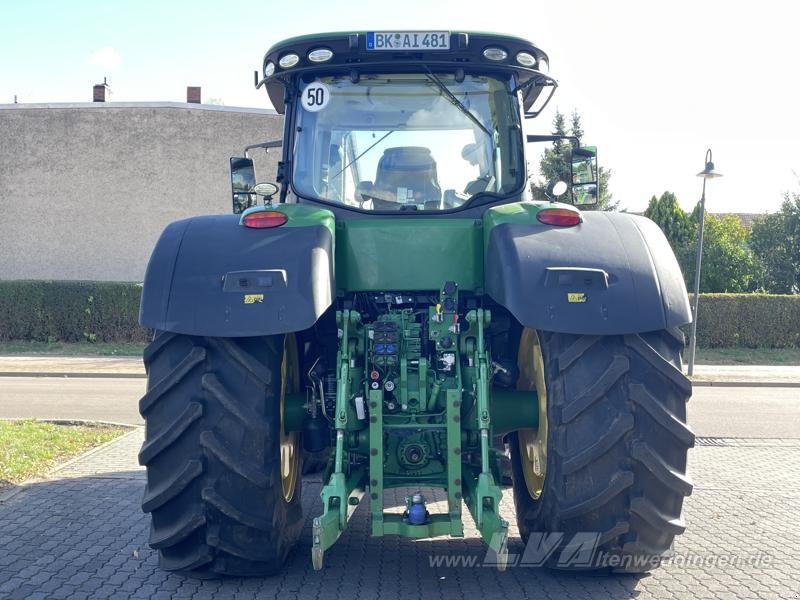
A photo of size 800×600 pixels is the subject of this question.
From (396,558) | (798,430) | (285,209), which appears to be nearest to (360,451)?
(396,558)

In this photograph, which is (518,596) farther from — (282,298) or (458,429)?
(282,298)

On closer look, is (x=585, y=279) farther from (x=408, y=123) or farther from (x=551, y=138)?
(x=551, y=138)

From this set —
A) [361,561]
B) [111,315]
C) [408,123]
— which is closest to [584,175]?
[408,123]

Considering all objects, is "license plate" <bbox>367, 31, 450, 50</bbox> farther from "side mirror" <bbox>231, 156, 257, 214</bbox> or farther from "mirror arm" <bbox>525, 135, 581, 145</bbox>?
"side mirror" <bbox>231, 156, 257, 214</bbox>

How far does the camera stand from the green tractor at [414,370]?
3.99 m

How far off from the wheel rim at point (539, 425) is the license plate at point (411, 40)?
1743 millimetres

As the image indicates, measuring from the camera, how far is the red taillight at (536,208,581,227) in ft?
14.5

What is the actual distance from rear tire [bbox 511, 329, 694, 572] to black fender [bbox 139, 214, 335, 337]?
123cm

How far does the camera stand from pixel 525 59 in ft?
17.0

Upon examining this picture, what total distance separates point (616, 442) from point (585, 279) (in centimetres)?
77

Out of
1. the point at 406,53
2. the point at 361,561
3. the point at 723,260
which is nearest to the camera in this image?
the point at 361,561

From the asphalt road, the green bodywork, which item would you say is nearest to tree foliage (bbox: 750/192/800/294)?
the asphalt road

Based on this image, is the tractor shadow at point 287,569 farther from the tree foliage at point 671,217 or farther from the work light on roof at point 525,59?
the tree foliage at point 671,217

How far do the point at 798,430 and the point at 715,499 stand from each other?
16.8ft
